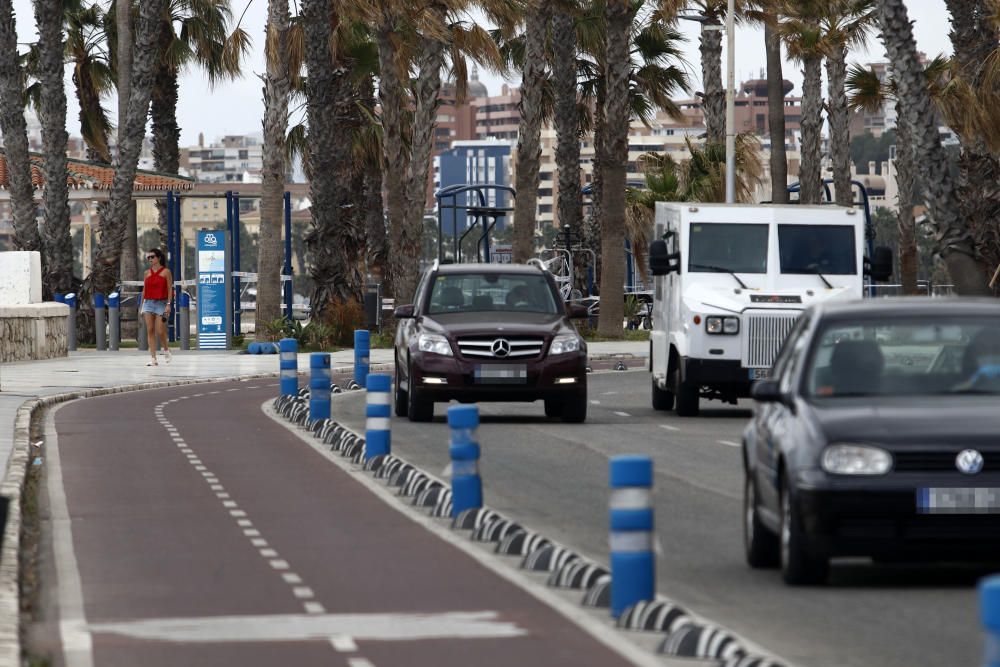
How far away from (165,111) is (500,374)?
33.8 metres

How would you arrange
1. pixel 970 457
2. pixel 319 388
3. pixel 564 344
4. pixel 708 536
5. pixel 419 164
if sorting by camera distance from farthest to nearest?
pixel 419 164 → pixel 564 344 → pixel 319 388 → pixel 708 536 → pixel 970 457

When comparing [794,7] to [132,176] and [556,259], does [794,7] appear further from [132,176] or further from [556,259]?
[132,176]

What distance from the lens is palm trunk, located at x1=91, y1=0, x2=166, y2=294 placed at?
152ft

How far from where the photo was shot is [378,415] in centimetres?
1748

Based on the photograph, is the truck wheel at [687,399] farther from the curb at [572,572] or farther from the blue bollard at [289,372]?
the curb at [572,572]

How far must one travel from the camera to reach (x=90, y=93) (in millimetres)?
59000

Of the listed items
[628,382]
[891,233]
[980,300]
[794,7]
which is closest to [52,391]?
[628,382]

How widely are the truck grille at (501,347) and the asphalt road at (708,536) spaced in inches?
32.2

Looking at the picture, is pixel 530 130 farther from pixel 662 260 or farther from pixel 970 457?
pixel 970 457

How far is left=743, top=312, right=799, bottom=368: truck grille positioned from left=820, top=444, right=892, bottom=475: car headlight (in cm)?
1367

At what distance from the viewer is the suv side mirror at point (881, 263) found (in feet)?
77.3

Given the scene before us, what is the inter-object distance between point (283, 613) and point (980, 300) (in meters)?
4.28

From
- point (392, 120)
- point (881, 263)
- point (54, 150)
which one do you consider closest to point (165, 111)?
point (54, 150)

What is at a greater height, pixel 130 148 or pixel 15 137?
pixel 15 137
